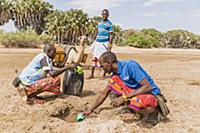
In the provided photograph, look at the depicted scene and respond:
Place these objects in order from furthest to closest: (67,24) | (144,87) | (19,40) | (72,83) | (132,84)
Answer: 1. (67,24)
2. (19,40)
3. (72,83)
4. (132,84)
5. (144,87)

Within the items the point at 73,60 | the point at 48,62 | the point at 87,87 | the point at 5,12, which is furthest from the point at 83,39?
the point at 5,12

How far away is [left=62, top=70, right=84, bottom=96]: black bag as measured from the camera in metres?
6.33

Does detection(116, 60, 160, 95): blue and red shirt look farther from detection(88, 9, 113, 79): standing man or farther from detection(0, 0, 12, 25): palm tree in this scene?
detection(0, 0, 12, 25): palm tree

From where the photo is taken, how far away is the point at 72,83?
632 centimetres

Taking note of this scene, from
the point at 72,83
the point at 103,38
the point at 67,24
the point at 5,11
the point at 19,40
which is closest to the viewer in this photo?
the point at 72,83

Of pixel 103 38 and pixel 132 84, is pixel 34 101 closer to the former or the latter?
pixel 132 84

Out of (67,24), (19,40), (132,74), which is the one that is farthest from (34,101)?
(67,24)

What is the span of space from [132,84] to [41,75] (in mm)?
1814

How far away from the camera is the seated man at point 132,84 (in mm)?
4117

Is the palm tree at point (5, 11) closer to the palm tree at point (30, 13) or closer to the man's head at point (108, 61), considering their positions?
the palm tree at point (30, 13)

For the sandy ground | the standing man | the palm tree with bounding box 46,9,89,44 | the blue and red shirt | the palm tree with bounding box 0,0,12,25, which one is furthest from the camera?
the palm tree with bounding box 0,0,12,25

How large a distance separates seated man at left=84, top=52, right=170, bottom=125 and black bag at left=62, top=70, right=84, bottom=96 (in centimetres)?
201

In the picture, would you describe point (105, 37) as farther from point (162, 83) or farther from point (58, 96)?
point (58, 96)

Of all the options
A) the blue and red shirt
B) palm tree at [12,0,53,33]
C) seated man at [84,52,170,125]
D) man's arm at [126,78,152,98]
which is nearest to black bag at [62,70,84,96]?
seated man at [84,52,170,125]
